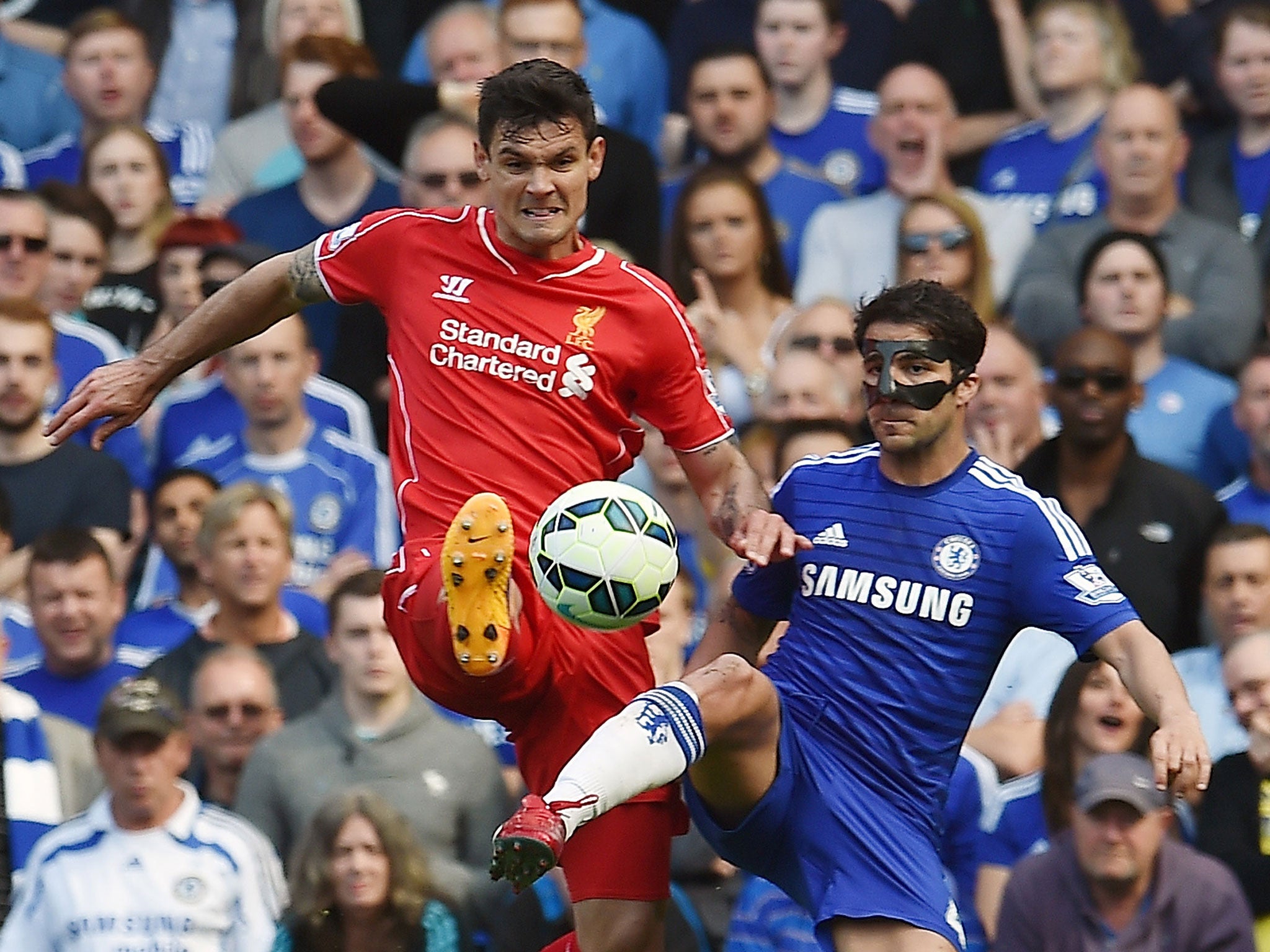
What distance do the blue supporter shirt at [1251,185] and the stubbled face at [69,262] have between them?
5165mm

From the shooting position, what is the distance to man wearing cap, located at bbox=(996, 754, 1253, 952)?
8.26 meters

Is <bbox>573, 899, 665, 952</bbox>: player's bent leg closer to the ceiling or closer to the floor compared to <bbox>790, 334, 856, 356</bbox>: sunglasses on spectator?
closer to the floor

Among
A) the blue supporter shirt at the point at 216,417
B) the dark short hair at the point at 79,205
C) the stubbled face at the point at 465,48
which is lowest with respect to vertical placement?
the blue supporter shirt at the point at 216,417

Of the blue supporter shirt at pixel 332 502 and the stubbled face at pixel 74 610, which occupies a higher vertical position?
the blue supporter shirt at pixel 332 502

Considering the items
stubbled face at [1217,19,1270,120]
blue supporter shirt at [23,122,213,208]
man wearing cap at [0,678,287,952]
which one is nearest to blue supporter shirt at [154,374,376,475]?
man wearing cap at [0,678,287,952]

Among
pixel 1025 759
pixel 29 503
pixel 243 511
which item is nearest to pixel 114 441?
pixel 29 503

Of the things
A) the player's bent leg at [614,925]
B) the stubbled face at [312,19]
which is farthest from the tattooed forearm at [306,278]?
the stubbled face at [312,19]

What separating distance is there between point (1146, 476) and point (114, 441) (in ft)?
14.2

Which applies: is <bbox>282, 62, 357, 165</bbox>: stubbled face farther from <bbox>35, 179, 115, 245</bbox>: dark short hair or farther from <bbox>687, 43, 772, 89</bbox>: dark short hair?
<bbox>687, 43, 772, 89</bbox>: dark short hair

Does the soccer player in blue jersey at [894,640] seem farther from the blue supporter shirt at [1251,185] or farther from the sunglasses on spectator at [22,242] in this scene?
the sunglasses on spectator at [22,242]

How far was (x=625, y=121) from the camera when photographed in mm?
13133

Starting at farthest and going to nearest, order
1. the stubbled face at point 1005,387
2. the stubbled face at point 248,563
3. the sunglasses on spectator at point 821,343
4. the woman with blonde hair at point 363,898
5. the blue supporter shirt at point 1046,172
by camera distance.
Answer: the blue supporter shirt at point 1046,172
the sunglasses on spectator at point 821,343
the stubbled face at point 1005,387
the stubbled face at point 248,563
the woman with blonde hair at point 363,898

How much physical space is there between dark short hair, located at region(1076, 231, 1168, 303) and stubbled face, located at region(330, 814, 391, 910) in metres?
4.06

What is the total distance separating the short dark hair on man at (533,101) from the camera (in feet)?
22.8
